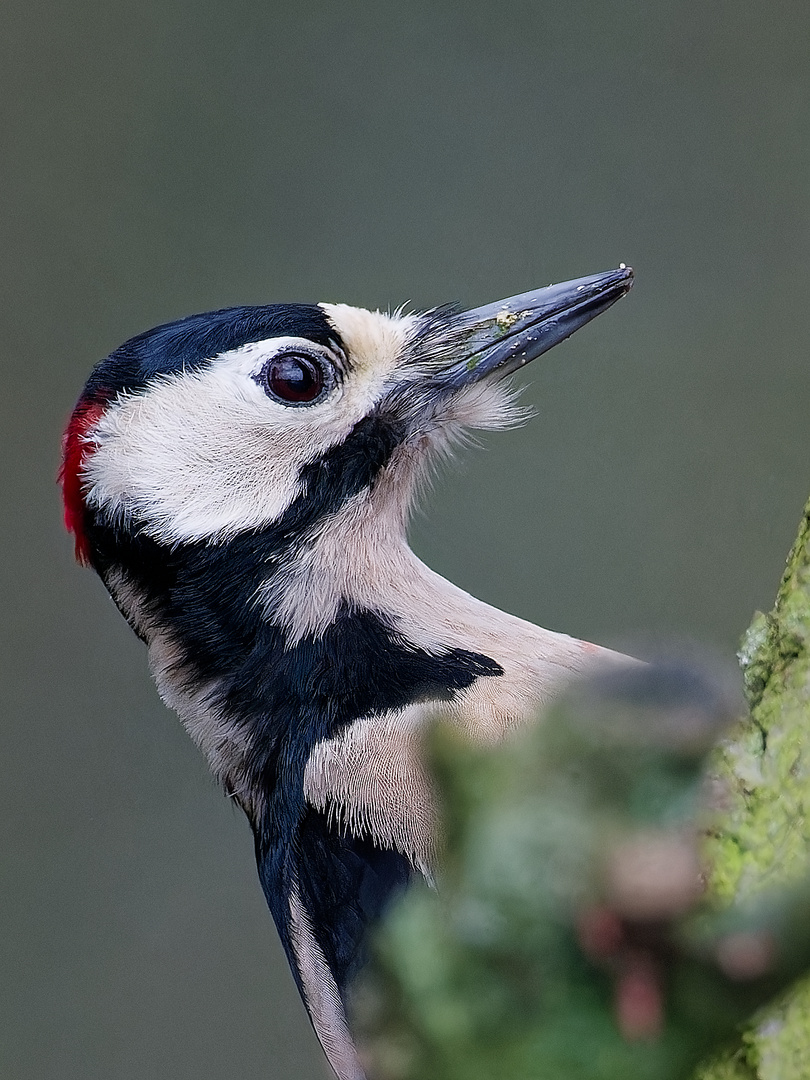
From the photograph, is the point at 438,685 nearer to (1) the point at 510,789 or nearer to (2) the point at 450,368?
(2) the point at 450,368

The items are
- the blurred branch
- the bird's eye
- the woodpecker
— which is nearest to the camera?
the blurred branch

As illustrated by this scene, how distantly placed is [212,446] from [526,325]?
0.33 m

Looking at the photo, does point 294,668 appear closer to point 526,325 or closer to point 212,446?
point 212,446

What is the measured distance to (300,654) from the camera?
3.36 ft

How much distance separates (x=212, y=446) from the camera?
1.07 m

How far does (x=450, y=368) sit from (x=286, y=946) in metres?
0.56

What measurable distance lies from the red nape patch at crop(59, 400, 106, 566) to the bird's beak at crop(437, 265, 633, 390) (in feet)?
1.08

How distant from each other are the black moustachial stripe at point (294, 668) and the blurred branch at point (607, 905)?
2.14ft

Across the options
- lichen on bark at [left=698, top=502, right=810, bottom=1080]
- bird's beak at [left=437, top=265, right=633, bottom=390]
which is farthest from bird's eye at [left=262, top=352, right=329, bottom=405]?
lichen on bark at [left=698, top=502, right=810, bottom=1080]

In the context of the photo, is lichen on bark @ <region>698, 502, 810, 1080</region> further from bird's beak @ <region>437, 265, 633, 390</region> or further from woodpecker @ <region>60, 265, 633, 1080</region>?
bird's beak @ <region>437, 265, 633, 390</region>

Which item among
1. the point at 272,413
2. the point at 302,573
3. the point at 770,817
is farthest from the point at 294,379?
the point at 770,817

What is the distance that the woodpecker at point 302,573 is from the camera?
98 centimetres

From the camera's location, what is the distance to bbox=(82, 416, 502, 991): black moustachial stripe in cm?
98

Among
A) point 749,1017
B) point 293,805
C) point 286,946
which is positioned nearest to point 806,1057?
point 749,1017
